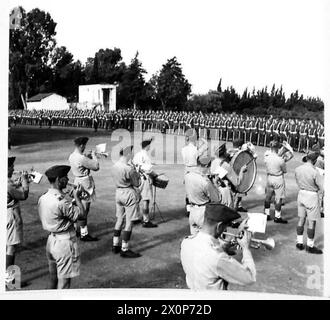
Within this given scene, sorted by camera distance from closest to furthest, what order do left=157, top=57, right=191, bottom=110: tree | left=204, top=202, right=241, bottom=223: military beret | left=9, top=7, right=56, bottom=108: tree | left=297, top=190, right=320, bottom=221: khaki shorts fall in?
left=204, top=202, right=241, bottom=223: military beret
left=9, top=7, right=56, bottom=108: tree
left=297, top=190, right=320, bottom=221: khaki shorts
left=157, top=57, right=191, bottom=110: tree

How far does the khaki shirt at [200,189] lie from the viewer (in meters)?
7.04

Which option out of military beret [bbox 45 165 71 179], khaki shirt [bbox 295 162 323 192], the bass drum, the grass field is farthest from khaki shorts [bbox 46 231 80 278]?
khaki shirt [bbox 295 162 323 192]

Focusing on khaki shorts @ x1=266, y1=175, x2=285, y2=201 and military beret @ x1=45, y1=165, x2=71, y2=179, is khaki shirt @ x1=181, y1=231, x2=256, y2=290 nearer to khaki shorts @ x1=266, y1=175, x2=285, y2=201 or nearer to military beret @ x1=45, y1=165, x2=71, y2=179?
military beret @ x1=45, y1=165, x2=71, y2=179

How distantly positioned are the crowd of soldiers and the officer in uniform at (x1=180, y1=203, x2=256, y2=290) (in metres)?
4.47

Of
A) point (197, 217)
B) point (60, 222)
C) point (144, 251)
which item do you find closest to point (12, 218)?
point (60, 222)

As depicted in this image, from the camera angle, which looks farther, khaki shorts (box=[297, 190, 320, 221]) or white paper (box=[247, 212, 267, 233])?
khaki shorts (box=[297, 190, 320, 221])

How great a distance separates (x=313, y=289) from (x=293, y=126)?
9.90 metres

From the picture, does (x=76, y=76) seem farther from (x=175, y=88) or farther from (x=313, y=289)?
(x=313, y=289)

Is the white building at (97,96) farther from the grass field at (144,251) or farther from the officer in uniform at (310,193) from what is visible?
the officer in uniform at (310,193)

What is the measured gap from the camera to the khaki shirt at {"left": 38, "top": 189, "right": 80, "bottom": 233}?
569cm

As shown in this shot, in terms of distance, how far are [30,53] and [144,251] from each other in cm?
427

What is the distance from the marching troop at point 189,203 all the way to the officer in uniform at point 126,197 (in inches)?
0.7

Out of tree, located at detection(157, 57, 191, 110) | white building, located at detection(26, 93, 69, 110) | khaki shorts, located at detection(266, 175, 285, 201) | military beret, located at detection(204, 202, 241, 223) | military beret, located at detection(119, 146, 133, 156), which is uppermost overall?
tree, located at detection(157, 57, 191, 110)

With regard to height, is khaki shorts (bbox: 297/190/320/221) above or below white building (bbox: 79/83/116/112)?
below
